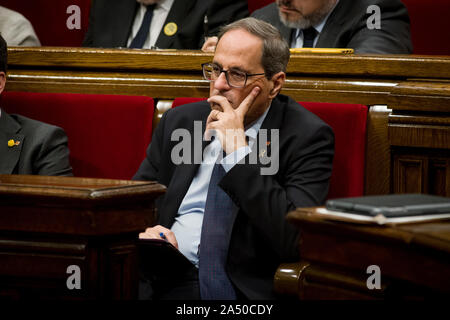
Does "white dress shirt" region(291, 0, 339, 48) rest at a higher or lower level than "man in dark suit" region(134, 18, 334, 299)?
higher

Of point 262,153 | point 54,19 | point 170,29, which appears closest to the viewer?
point 262,153

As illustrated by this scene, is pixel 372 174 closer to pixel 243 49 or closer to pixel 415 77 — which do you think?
pixel 415 77

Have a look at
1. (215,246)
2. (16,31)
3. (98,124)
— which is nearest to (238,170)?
(215,246)

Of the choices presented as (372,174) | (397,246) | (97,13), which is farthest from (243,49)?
(97,13)

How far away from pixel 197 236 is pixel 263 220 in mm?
205

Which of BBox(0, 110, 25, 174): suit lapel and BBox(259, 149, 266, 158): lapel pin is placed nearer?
BBox(259, 149, 266, 158): lapel pin

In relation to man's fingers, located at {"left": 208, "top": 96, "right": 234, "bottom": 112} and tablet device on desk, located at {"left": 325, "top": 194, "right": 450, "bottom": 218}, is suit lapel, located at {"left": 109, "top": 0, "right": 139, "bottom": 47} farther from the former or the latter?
tablet device on desk, located at {"left": 325, "top": 194, "right": 450, "bottom": 218}

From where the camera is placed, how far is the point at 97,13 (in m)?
2.58

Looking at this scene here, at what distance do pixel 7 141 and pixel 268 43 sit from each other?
673 mm

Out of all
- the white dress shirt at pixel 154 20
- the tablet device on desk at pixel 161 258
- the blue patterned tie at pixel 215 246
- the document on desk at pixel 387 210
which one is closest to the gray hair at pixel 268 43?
the blue patterned tie at pixel 215 246

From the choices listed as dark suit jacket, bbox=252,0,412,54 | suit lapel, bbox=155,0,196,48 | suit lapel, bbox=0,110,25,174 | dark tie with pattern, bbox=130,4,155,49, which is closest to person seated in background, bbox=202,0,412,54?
dark suit jacket, bbox=252,0,412,54

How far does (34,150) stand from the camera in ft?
5.37

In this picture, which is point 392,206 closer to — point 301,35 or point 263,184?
point 263,184

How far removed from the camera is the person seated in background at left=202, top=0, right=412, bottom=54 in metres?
2.08
